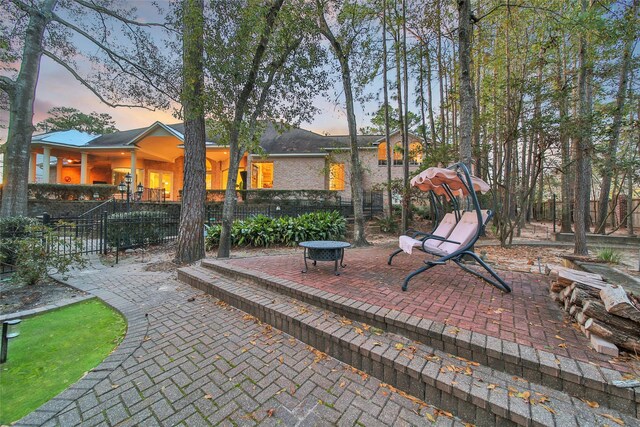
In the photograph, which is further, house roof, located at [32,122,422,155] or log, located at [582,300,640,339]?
house roof, located at [32,122,422,155]

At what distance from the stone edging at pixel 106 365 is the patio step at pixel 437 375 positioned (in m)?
1.49

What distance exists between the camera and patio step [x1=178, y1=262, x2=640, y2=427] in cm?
163

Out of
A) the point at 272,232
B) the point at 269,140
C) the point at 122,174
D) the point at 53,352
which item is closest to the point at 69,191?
the point at 122,174

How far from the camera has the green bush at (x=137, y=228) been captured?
7547 mm

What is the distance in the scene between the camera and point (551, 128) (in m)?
6.42

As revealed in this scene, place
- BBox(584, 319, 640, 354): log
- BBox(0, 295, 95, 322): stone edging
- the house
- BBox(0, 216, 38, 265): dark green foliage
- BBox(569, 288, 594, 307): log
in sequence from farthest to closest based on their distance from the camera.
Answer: the house, BBox(0, 216, 38, 265): dark green foliage, BBox(0, 295, 95, 322): stone edging, BBox(569, 288, 594, 307): log, BBox(584, 319, 640, 354): log

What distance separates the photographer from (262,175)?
19.1 m

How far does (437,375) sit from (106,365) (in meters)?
2.97

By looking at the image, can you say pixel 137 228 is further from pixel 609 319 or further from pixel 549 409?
pixel 609 319

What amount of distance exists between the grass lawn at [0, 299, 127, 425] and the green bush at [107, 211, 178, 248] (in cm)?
420

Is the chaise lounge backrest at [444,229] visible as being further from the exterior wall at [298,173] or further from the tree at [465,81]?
the exterior wall at [298,173]

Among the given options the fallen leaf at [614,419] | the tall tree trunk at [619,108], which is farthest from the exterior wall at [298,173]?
the fallen leaf at [614,419]

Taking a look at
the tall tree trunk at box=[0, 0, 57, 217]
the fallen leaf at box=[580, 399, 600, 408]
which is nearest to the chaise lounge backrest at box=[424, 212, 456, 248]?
the fallen leaf at box=[580, 399, 600, 408]

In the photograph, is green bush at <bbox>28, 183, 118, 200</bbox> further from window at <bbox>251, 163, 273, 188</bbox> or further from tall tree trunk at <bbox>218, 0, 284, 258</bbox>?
tall tree trunk at <bbox>218, 0, 284, 258</bbox>
